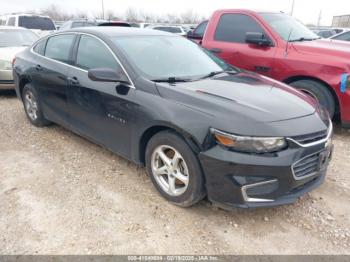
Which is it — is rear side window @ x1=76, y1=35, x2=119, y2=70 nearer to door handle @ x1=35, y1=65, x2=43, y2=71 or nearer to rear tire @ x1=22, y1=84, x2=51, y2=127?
door handle @ x1=35, y1=65, x2=43, y2=71

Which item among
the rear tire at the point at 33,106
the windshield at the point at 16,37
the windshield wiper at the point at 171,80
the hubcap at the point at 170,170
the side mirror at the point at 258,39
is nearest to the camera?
the hubcap at the point at 170,170

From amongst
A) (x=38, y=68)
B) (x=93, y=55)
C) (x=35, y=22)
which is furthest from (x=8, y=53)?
(x=35, y=22)

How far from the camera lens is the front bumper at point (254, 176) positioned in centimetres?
243

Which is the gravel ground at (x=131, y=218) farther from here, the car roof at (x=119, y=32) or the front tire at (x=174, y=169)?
the car roof at (x=119, y=32)

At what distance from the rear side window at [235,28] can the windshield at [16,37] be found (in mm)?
4955

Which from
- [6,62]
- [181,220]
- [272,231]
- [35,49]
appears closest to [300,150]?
[272,231]

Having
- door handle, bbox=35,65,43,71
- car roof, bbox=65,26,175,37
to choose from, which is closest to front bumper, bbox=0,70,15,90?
door handle, bbox=35,65,43,71

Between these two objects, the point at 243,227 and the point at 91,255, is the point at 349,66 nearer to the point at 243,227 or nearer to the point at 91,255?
the point at 243,227

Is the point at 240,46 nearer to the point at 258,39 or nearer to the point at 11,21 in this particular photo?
the point at 258,39

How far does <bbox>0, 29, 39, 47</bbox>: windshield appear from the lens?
25.0ft

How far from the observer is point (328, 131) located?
2875 millimetres

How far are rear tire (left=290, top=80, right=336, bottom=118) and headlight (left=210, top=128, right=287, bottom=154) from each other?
2523 mm

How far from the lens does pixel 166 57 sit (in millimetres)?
3527

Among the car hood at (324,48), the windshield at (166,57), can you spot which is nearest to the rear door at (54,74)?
the windshield at (166,57)
